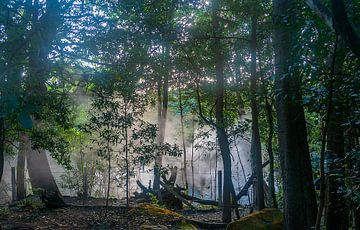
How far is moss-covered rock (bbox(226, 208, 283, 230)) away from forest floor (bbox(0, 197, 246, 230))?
192cm

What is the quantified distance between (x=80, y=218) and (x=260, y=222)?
14.0 ft

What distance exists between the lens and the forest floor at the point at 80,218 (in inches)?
294

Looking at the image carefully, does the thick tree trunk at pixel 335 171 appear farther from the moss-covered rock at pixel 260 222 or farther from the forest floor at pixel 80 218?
the forest floor at pixel 80 218

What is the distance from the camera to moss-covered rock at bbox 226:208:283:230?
20.5ft

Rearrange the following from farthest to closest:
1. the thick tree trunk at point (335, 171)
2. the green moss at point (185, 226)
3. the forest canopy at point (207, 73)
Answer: the green moss at point (185, 226) < the thick tree trunk at point (335, 171) < the forest canopy at point (207, 73)

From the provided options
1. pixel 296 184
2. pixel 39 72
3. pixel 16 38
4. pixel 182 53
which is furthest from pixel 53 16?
pixel 182 53

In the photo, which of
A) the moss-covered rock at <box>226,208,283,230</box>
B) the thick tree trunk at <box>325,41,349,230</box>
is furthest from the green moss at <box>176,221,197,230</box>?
the thick tree trunk at <box>325,41,349,230</box>

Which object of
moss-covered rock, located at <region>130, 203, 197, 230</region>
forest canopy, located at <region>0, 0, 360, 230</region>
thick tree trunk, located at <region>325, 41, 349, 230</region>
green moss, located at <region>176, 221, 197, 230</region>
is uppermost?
forest canopy, located at <region>0, 0, 360, 230</region>

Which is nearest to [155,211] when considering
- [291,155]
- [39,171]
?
[39,171]

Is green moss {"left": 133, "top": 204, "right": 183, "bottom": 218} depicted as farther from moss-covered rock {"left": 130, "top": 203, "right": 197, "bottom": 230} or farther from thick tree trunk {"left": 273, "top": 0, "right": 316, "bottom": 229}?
thick tree trunk {"left": 273, "top": 0, "right": 316, "bottom": 229}

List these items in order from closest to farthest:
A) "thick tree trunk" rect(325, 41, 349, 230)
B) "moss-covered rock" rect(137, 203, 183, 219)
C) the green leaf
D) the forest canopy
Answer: the green leaf, the forest canopy, "thick tree trunk" rect(325, 41, 349, 230), "moss-covered rock" rect(137, 203, 183, 219)

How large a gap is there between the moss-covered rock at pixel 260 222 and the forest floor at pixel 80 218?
75.6 inches

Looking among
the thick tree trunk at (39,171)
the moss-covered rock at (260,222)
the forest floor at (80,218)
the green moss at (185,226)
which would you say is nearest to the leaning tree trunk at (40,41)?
the forest floor at (80,218)

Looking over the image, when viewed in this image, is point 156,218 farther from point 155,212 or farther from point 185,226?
point 185,226
